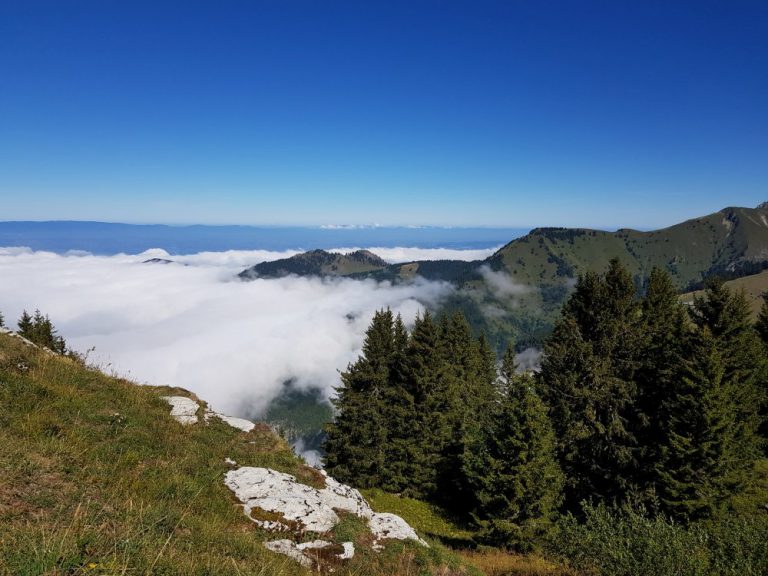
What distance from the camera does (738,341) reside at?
26.5 meters

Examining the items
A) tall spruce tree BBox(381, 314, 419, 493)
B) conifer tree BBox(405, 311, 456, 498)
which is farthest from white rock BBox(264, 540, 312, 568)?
conifer tree BBox(405, 311, 456, 498)

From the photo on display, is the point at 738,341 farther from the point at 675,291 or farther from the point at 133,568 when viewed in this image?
the point at 133,568

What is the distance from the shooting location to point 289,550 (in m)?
9.20

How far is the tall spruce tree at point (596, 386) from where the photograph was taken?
25.0 metres

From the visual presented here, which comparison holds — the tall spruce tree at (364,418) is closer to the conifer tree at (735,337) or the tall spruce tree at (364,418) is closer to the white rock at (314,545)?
the conifer tree at (735,337)

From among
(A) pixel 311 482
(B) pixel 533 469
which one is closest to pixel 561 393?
(B) pixel 533 469

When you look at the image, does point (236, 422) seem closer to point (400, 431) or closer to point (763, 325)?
point (400, 431)

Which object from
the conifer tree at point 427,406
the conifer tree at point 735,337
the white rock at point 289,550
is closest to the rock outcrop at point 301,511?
the white rock at point 289,550

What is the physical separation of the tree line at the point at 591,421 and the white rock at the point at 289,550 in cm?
1334

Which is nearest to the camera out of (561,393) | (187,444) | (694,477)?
(187,444)

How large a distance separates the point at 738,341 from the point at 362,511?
28437 millimetres

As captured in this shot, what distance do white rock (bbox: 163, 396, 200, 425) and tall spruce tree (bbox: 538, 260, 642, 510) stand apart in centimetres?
2091

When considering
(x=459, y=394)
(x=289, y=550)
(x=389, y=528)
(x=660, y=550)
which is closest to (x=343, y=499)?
(x=389, y=528)

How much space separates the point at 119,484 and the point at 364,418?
28.6m
